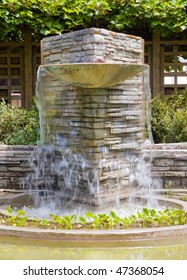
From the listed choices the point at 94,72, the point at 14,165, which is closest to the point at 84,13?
the point at 14,165

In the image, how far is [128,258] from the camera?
404 centimetres

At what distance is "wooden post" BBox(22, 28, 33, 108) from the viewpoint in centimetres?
912

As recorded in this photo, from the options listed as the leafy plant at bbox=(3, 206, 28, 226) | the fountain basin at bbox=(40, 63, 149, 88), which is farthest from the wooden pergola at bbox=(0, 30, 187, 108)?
the leafy plant at bbox=(3, 206, 28, 226)

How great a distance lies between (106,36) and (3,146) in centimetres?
229

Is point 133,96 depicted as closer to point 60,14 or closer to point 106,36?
point 106,36

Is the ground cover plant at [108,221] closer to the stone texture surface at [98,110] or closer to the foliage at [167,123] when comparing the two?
the stone texture surface at [98,110]

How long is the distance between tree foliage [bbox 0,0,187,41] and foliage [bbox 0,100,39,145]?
153 centimetres

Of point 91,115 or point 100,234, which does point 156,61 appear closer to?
point 91,115

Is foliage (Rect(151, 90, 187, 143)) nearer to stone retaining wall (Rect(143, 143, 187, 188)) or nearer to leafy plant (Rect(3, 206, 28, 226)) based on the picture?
stone retaining wall (Rect(143, 143, 187, 188))

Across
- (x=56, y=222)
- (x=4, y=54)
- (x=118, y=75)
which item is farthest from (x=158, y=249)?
(x=4, y=54)

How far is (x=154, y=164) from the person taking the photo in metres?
6.81

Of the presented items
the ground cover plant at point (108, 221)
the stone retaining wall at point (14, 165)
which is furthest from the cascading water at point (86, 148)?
the ground cover plant at point (108, 221)

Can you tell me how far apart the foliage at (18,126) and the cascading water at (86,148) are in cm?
69

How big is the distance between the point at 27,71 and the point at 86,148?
12.3 ft
